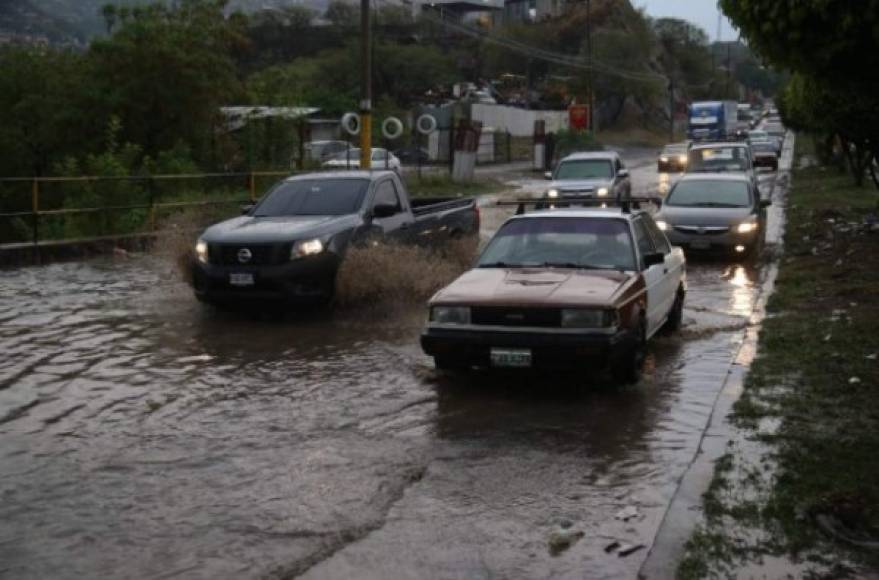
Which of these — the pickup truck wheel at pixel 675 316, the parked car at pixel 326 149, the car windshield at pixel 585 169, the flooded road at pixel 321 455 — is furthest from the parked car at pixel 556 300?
the parked car at pixel 326 149

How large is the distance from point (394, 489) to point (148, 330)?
611 centimetres

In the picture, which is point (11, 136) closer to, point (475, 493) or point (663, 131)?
point (475, 493)

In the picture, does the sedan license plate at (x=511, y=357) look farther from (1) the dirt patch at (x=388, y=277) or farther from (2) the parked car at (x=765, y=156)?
(2) the parked car at (x=765, y=156)

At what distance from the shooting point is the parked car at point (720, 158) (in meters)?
32.0

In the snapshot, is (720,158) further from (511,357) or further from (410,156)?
(410,156)

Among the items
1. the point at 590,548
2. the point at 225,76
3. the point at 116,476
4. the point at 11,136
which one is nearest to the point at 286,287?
the point at 116,476

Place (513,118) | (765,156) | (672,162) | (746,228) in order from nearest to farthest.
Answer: (746,228) < (672,162) < (765,156) < (513,118)

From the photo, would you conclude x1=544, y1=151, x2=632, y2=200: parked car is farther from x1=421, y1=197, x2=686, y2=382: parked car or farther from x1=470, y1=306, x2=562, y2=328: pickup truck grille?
x1=470, y1=306, x2=562, y2=328: pickup truck grille

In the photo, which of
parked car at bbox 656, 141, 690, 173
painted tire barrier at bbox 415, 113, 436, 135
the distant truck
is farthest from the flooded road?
the distant truck

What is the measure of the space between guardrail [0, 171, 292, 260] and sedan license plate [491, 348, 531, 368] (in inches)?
452

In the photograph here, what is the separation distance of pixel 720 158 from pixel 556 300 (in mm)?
25436

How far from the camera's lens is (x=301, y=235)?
12.3 meters

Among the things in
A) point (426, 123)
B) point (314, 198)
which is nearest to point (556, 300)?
point (314, 198)

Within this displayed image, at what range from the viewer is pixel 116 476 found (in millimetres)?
6691
